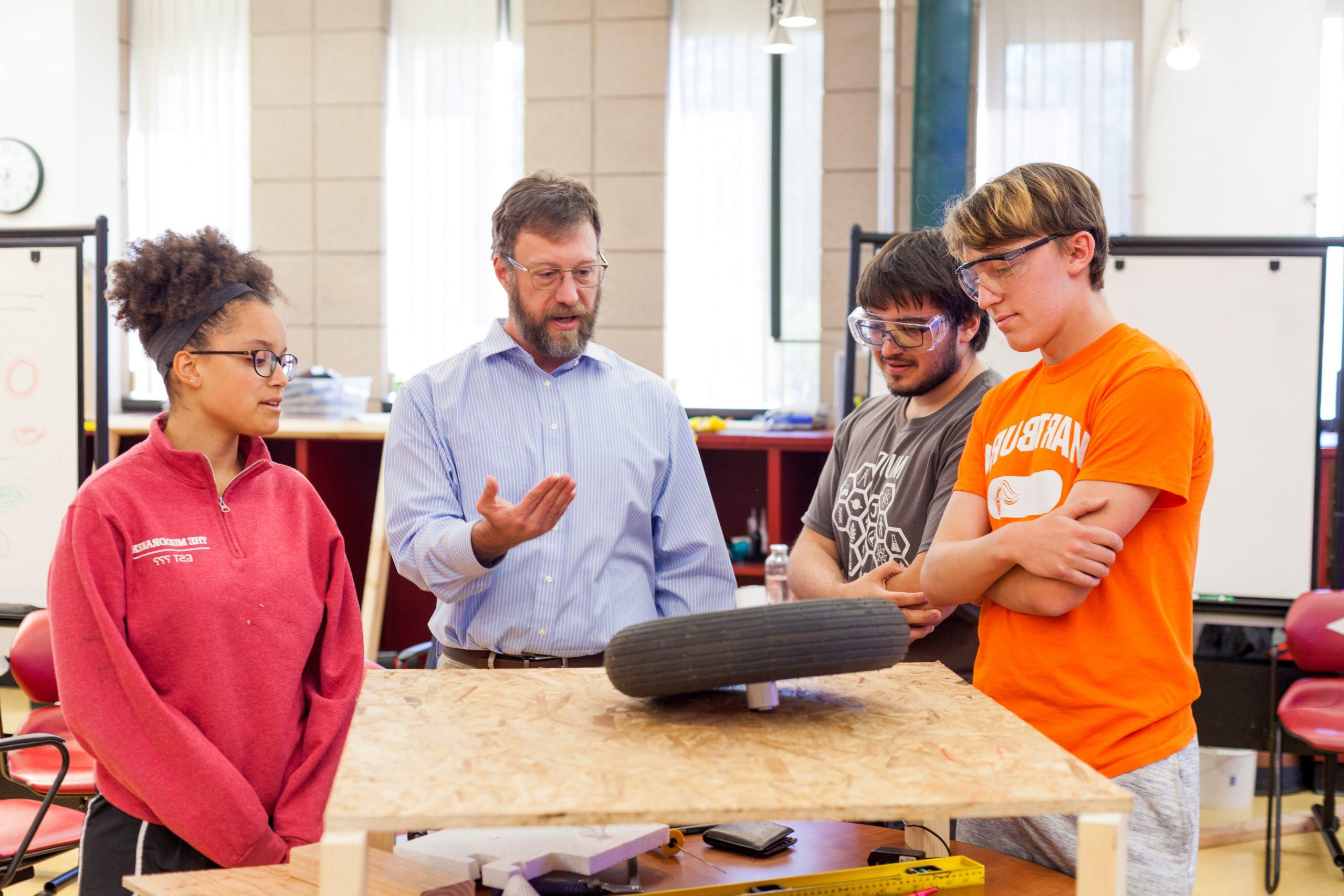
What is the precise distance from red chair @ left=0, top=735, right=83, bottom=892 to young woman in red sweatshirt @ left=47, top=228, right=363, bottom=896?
0.78m

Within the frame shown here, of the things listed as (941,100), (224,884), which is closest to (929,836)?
(224,884)

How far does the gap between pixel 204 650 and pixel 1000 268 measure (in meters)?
1.21

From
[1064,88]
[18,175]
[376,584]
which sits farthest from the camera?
[18,175]

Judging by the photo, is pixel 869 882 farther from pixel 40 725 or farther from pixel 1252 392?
pixel 1252 392

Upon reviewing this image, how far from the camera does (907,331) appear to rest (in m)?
1.88

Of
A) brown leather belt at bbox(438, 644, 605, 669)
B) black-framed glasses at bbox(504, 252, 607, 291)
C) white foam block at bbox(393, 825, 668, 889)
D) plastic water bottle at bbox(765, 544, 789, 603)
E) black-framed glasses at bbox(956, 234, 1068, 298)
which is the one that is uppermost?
black-framed glasses at bbox(504, 252, 607, 291)

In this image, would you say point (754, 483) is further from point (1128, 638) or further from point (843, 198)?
point (1128, 638)

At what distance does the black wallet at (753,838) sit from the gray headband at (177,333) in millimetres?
1068

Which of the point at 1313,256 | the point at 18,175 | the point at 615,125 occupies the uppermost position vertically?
the point at 615,125

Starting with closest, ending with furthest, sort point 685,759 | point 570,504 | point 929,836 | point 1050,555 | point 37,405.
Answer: point 685,759, point 1050,555, point 929,836, point 570,504, point 37,405

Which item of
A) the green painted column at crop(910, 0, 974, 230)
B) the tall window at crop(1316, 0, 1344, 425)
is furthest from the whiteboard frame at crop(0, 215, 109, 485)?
the tall window at crop(1316, 0, 1344, 425)

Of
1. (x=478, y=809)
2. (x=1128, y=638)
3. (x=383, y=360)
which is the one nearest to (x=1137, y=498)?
(x=1128, y=638)

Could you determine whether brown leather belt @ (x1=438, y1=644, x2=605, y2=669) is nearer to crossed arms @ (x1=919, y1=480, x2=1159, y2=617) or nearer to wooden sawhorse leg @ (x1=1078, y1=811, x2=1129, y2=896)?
crossed arms @ (x1=919, y1=480, x2=1159, y2=617)

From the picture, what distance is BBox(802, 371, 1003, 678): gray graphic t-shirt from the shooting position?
6.02ft
